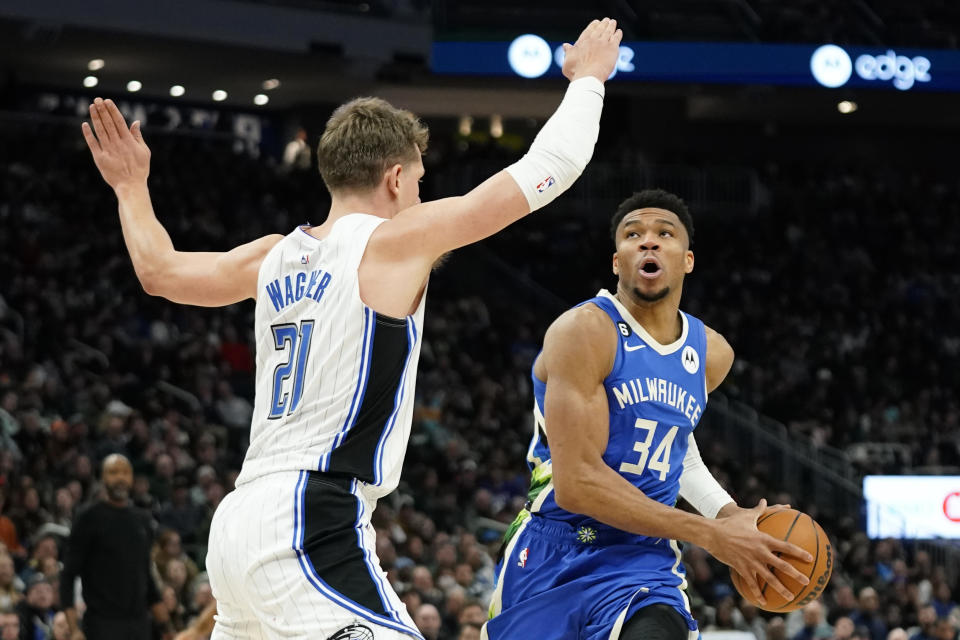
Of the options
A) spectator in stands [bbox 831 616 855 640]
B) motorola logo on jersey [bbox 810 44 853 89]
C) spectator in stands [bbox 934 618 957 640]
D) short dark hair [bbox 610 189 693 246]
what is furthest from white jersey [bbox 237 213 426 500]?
motorola logo on jersey [bbox 810 44 853 89]

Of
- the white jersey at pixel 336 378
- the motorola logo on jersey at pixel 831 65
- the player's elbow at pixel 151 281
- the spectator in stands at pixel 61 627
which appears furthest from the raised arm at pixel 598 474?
the motorola logo on jersey at pixel 831 65

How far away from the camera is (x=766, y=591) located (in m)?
4.34

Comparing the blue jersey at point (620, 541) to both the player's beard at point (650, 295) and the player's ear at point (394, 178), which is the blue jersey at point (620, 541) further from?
the player's ear at point (394, 178)

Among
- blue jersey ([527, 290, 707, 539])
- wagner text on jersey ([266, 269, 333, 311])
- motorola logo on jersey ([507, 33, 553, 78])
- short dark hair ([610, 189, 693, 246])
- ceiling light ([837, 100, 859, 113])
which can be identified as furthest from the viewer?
ceiling light ([837, 100, 859, 113])

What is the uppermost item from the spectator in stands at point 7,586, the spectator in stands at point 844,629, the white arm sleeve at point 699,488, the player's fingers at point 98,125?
the player's fingers at point 98,125

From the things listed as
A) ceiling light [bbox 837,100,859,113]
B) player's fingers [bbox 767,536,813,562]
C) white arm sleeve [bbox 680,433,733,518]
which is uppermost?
ceiling light [bbox 837,100,859,113]

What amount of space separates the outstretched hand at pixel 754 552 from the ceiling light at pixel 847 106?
931 inches

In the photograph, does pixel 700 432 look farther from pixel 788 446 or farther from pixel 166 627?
pixel 166 627

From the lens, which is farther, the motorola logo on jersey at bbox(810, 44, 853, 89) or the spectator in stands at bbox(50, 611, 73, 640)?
the motorola logo on jersey at bbox(810, 44, 853, 89)

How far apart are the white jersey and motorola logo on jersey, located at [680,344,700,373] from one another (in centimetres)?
157

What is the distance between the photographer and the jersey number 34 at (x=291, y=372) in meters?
3.36

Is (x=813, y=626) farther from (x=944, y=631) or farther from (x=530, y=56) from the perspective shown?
(x=530, y=56)

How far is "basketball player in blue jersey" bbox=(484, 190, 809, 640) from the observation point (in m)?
4.36

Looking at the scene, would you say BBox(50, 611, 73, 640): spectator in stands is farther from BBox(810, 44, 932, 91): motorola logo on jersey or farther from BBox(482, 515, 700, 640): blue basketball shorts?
BBox(810, 44, 932, 91): motorola logo on jersey
